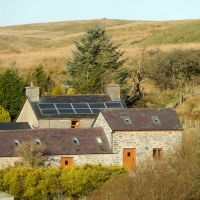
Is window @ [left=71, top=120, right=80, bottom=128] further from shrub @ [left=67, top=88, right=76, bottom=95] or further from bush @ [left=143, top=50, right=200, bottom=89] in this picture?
bush @ [left=143, top=50, right=200, bottom=89]

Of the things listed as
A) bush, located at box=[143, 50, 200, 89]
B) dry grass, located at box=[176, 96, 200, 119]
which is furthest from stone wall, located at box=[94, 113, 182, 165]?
bush, located at box=[143, 50, 200, 89]

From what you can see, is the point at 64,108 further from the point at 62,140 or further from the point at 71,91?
the point at 71,91

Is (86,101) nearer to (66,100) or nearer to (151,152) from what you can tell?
(66,100)

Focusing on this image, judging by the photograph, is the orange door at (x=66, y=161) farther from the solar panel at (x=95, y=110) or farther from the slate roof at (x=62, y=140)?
the solar panel at (x=95, y=110)

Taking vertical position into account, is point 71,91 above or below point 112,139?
above

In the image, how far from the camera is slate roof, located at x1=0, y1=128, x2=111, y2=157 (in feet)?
140

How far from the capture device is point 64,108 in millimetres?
50031

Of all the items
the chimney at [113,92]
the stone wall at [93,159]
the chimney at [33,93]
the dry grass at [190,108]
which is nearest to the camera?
the stone wall at [93,159]

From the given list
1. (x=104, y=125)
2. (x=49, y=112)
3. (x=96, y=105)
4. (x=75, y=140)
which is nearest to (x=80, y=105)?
(x=96, y=105)

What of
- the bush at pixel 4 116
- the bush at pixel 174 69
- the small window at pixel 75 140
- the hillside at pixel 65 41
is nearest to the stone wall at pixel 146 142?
the small window at pixel 75 140

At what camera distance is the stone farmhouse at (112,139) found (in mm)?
42906

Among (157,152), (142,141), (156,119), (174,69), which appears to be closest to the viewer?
(142,141)

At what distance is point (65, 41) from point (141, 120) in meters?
69.9

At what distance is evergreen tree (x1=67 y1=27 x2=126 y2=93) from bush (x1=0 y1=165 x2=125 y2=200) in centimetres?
2204
